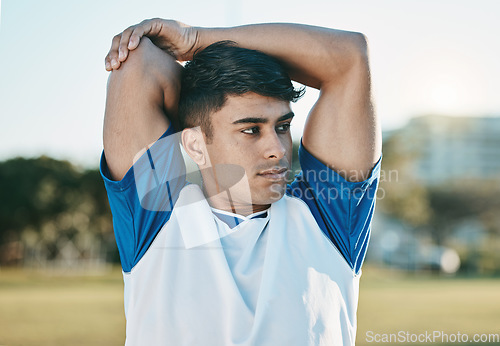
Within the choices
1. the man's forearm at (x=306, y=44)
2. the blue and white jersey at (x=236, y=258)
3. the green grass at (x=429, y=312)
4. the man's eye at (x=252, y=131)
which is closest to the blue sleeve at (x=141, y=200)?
the blue and white jersey at (x=236, y=258)

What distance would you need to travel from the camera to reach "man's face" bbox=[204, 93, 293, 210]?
1.76m

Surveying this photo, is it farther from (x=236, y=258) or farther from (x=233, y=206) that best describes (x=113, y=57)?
(x=236, y=258)

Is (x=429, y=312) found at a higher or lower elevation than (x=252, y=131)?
lower

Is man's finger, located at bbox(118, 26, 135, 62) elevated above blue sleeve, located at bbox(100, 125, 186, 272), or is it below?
above

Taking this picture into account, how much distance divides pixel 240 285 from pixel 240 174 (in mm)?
373

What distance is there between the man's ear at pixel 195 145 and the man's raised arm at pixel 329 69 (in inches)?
11.3

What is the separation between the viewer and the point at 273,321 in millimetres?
1571

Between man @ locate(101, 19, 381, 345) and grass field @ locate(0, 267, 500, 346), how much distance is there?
223 inches

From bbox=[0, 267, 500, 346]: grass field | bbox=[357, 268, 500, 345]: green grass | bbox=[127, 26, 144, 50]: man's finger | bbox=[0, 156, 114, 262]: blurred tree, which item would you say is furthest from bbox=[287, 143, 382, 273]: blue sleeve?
bbox=[0, 156, 114, 262]: blurred tree

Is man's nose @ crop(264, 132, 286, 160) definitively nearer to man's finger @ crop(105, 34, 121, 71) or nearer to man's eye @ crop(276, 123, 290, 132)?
man's eye @ crop(276, 123, 290, 132)

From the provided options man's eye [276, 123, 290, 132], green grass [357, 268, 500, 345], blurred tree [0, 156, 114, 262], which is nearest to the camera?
man's eye [276, 123, 290, 132]

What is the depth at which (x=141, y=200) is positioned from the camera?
1.72m

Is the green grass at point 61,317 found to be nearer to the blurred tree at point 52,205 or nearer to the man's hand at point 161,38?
the man's hand at point 161,38

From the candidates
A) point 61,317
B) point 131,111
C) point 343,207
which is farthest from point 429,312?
point 131,111
